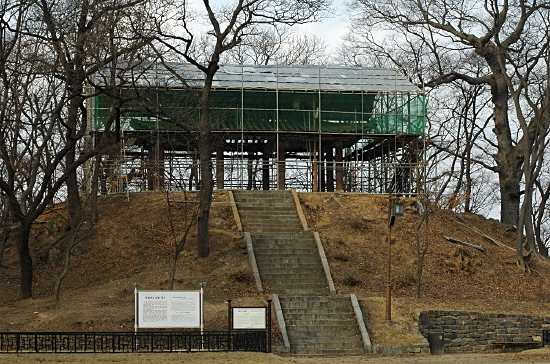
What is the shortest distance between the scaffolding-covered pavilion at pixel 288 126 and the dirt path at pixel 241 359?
14.2 metres

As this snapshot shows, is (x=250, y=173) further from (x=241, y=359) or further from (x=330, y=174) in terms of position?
(x=241, y=359)

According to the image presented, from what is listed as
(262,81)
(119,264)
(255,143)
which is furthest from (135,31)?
(255,143)

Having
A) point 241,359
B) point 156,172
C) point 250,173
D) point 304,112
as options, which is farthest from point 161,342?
point 250,173

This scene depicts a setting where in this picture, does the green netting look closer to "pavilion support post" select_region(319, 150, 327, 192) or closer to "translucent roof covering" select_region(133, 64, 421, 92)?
"translucent roof covering" select_region(133, 64, 421, 92)

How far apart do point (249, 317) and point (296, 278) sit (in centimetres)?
742

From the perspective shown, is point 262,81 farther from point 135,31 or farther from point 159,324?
point 159,324

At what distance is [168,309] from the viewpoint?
870 inches

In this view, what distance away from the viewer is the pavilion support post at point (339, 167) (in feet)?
129

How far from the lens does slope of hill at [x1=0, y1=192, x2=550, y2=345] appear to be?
25.6 meters

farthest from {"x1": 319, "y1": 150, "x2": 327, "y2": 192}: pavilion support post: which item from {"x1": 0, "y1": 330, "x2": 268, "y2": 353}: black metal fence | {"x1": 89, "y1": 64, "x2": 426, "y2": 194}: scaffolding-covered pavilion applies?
{"x1": 0, "y1": 330, "x2": 268, "y2": 353}: black metal fence

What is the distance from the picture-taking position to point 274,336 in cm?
2438

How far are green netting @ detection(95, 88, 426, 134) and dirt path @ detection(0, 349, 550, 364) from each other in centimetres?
1659

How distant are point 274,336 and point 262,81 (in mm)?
17203

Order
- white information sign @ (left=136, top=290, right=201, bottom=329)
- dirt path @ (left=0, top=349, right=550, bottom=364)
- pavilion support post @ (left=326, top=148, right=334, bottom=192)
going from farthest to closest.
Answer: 1. pavilion support post @ (left=326, top=148, right=334, bottom=192)
2. white information sign @ (left=136, top=290, right=201, bottom=329)
3. dirt path @ (left=0, top=349, right=550, bottom=364)
